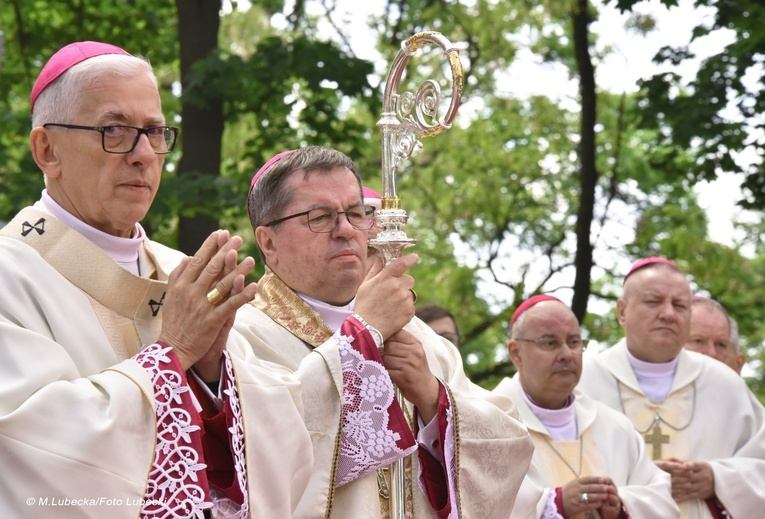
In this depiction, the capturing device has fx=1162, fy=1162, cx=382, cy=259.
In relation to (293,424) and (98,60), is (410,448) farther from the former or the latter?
(98,60)

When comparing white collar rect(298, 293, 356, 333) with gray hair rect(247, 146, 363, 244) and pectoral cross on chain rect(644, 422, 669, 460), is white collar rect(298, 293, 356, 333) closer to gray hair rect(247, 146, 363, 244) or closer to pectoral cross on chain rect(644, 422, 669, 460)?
gray hair rect(247, 146, 363, 244)

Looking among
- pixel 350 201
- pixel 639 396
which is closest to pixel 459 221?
pixel 639 396

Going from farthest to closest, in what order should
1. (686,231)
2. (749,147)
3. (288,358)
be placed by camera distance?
(686,231)
(749,147)
(288,358)

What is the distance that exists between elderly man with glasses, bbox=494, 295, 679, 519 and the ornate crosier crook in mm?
2094

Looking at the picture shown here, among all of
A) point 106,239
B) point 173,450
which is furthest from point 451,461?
point 106,239

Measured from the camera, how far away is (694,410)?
730cm

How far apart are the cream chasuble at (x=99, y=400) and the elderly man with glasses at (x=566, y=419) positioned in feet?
9.05

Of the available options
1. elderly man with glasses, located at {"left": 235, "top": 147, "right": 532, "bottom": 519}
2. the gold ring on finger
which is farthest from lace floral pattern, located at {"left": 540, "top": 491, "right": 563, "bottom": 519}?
the gold ring on finger

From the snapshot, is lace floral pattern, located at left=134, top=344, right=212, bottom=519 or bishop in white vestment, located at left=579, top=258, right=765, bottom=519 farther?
bishop in white vestment, located at left=579, top=258, right=765, bottom=519

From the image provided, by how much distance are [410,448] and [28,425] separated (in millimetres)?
1494

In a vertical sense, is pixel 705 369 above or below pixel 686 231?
below

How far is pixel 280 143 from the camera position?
1219 cm

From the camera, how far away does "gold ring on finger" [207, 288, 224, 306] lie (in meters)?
3.47

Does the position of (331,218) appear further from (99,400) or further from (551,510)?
(551,510)
